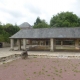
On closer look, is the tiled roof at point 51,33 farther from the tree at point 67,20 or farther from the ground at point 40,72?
the tree at point 67,20

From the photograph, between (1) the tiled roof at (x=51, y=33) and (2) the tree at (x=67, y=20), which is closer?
(1) the tiled roof at (x=51, y=33)

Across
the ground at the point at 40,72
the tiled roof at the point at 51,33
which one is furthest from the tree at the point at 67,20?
the ground at the point at 40,72

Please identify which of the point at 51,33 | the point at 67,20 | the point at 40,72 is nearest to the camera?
the point at 40,72

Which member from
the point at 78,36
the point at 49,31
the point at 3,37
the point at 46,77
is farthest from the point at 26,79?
the point at 3,37

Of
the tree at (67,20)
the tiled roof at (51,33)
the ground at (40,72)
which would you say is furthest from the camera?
the tree at (67,20)

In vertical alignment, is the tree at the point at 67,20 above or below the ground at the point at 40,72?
above

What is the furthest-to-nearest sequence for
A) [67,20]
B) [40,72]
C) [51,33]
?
[67,20] < [51,33] < [40,72]

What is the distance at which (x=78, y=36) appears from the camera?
22828 mm

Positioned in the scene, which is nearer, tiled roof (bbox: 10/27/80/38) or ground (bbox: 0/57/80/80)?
ground (bbox: 0/57/80/80)

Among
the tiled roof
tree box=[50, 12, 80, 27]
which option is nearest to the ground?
the tiled roof

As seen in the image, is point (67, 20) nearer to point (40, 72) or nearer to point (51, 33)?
point (51, 33)

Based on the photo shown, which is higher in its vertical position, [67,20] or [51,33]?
[67,20]

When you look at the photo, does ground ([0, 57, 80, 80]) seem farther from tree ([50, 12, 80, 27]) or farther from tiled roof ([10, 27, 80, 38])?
tree ([50, 12, 80, 27])

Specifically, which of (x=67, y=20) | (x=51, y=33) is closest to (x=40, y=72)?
(x=51, y=33)
